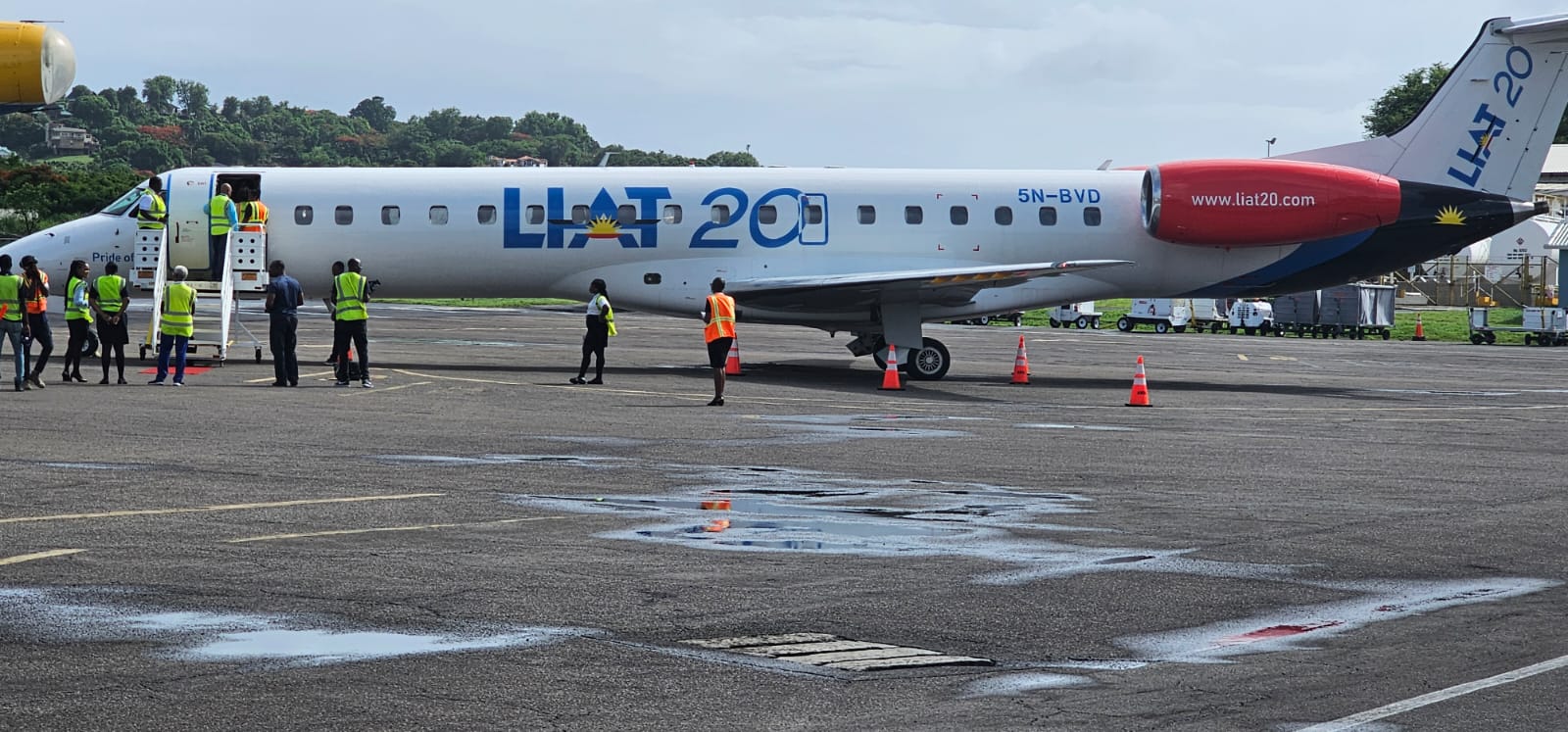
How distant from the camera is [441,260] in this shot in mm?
28578

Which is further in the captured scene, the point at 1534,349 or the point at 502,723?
the point at 1534,349

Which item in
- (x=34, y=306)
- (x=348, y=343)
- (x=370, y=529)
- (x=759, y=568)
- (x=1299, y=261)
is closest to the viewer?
(x=759, y=568)

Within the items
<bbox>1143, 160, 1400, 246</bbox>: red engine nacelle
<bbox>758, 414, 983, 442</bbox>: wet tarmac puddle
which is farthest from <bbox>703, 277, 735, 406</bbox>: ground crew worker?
<bbox>1143, 160, 1400, 246</bbox>: red engine nacelle

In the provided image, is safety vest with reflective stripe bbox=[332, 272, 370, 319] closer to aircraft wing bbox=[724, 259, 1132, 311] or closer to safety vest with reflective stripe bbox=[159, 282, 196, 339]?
safety vest with reflective stripe bbox=[159, 282, 196, 339]

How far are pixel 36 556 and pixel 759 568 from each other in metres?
4.34

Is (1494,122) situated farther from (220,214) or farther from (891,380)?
(220,214)

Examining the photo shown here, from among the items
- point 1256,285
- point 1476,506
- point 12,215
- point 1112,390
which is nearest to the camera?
point 1476,506

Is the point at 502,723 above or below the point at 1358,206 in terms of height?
below

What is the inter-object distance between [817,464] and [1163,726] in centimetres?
937

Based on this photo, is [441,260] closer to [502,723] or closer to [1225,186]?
[1225,186]

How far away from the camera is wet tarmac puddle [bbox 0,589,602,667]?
739cm

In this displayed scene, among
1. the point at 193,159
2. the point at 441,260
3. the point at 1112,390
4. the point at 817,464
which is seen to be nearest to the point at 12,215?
the point at 441,260

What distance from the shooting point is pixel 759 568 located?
995cm

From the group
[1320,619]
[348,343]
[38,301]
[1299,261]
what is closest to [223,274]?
[38,301]
